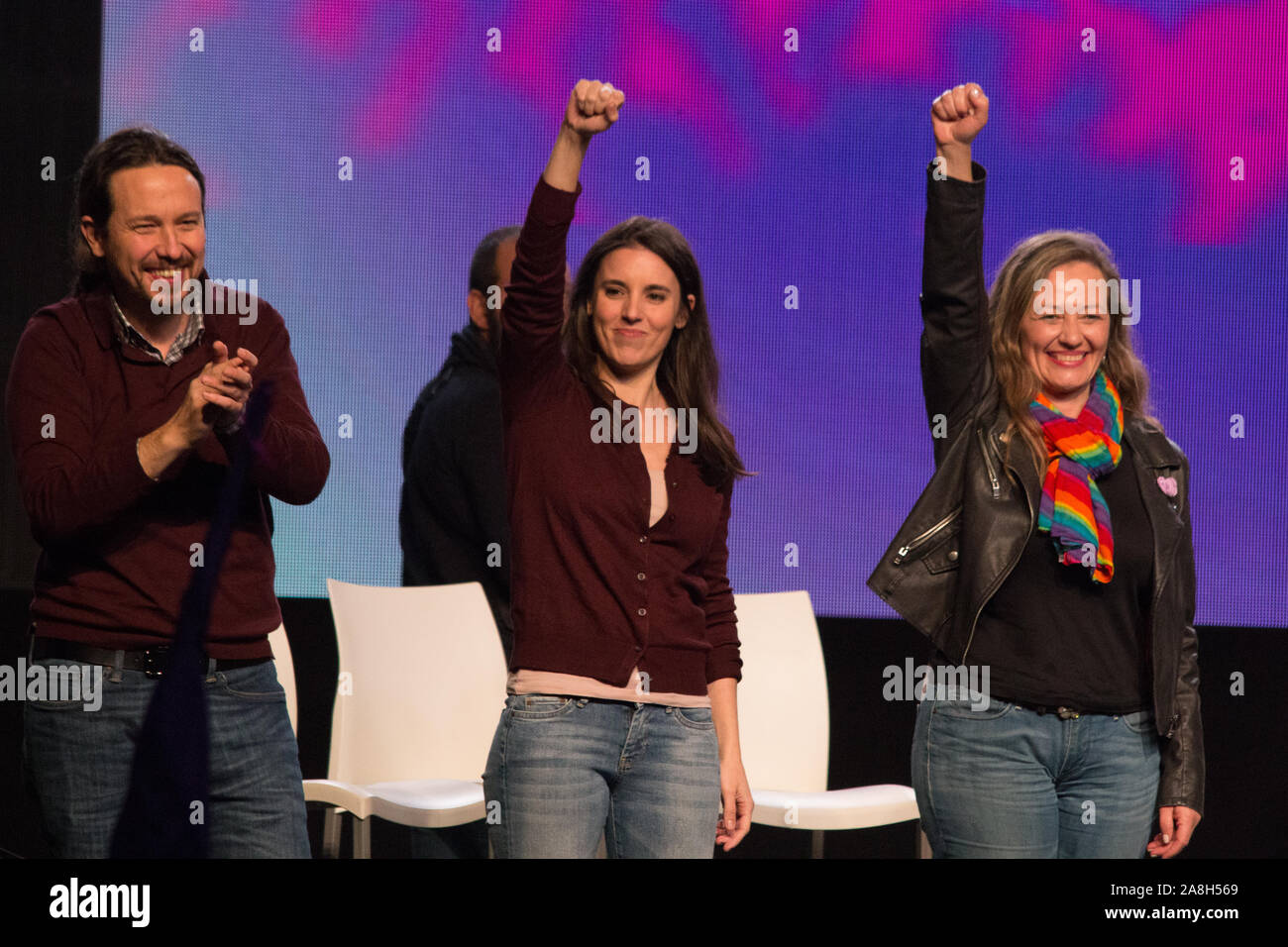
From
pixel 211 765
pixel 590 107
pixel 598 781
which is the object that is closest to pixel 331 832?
pixel 211 765

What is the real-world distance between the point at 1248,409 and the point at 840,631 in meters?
1.40

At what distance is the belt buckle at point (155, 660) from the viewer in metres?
1.72

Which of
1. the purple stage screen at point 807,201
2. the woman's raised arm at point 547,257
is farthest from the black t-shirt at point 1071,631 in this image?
the purple stage screen at point 807,201

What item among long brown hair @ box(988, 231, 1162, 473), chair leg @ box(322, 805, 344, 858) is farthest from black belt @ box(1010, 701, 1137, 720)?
chair leg @ box(322, 805, 344, 858)

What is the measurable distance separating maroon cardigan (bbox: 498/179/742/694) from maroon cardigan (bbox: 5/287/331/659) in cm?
30

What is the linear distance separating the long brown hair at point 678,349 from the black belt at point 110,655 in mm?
676

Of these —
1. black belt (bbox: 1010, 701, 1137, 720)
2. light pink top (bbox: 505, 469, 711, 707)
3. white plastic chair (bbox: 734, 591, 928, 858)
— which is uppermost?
light pink top (bbox: 505, 469, 711, 707)

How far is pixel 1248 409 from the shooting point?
163 inches

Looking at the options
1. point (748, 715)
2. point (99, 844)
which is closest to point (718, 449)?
point (99, 844)

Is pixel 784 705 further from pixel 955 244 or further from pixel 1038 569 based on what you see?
pixel 955 244

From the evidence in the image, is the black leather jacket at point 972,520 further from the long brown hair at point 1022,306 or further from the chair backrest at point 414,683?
the chair backrest at point 414,683

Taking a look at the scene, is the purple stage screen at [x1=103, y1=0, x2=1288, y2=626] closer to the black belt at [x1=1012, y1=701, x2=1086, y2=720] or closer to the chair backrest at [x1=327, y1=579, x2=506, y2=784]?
the chair backrest at [x1=327, y1=579, x2=506, y2=784]

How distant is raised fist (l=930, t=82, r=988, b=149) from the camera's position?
1.95 metres
